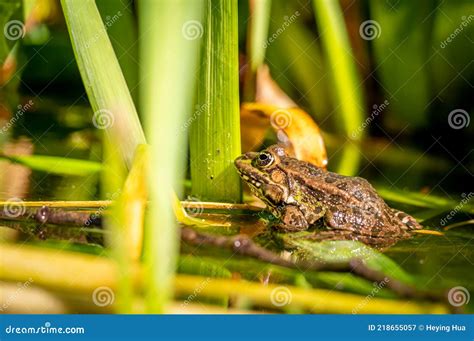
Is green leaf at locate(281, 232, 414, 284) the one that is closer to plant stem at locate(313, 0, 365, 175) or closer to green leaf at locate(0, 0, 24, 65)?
plant stem at locate(313, 0, 365, 175)

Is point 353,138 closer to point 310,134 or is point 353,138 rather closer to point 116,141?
point 310,134

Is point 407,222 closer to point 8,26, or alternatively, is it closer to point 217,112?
point 217,112

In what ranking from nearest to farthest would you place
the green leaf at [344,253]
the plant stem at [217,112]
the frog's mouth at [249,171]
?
the green leaf at [344,253], the plant stem at [217,112], the frog's mouth at [249,171]

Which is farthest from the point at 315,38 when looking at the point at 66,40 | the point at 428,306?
the point at 428,306

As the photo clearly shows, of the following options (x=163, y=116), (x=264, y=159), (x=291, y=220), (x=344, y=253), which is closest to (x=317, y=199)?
(x=291, y=220)

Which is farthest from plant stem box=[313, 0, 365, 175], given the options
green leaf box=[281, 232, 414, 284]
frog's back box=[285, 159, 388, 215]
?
green leaf box=[281, 232, 414, 284]

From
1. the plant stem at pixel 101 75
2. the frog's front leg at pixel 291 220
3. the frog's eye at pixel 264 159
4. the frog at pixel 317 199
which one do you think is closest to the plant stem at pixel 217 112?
the frog at pixel 317 199

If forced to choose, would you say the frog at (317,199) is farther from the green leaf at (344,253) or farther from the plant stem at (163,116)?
the plant stem at (163,116)

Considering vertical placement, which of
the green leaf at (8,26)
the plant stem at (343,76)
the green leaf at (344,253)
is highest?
the green leaf at (8,26)
